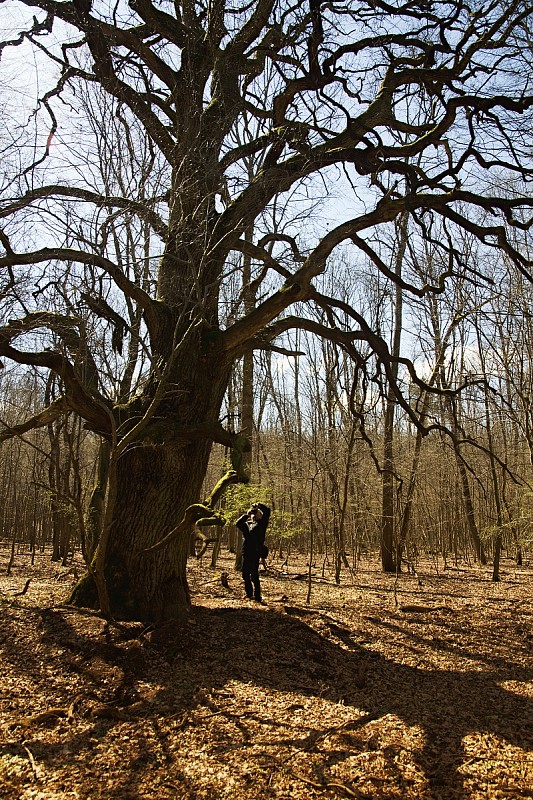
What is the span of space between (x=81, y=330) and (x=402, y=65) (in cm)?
542

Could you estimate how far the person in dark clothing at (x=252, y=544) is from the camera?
8117mm

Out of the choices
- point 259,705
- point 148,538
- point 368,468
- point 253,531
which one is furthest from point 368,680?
point 368,468

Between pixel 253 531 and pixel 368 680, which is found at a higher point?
pixel 253 531

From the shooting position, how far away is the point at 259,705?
461 centimetres

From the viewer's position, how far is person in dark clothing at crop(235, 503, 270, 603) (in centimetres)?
812

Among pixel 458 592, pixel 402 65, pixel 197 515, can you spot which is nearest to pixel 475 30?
pixel 402 65

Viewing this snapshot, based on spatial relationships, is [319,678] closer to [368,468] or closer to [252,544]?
[252,544]

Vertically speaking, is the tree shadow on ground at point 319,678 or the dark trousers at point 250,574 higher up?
the dark trousers at point 250,574

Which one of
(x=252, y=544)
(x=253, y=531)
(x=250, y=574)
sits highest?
(x=253, y=531)

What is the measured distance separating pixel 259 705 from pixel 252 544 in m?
3.73

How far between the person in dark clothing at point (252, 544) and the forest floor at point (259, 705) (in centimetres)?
47

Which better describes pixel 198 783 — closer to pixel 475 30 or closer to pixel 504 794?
pixel 504 794

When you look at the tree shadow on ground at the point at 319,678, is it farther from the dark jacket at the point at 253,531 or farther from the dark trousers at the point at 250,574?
the dark jacket at the point at 253,531

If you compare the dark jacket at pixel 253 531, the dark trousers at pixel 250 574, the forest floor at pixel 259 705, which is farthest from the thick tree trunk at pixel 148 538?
the dark jacket at pixel 253 531
